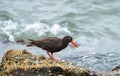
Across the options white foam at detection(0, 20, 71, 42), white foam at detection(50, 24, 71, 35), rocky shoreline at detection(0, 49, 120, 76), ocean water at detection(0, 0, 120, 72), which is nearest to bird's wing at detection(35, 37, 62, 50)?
rocky shoreline at detection(0, 49, 120, 76)

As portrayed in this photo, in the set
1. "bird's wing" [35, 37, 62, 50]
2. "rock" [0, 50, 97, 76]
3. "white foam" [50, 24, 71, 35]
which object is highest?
"rock" [0, 50, 97, 76]

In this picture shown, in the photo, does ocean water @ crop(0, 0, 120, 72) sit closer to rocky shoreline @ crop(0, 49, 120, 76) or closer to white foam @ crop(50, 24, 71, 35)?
white foam @ crop(50, 24, 71, 35)

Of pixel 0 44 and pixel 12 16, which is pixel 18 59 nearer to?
pixel 0 44

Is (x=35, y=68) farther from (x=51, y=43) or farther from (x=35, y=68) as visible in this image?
(x=51, y=43)

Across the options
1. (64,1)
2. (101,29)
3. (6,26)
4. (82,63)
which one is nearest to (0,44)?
(6,26)

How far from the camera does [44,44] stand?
29.3ft

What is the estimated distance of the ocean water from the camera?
39.4ft

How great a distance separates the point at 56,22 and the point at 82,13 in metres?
1.91

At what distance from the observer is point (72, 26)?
1584 centimetres

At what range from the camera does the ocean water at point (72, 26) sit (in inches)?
472

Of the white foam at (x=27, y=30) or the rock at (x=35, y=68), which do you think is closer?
the rock at (x=35, y=68)

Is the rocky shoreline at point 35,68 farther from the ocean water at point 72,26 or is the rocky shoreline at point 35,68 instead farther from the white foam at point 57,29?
the white foam at point 57,29

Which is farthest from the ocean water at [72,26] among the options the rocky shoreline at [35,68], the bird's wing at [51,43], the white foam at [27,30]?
the rocky shoreline at [35,68]

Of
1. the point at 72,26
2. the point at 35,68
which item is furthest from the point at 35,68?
the point at 72,26
